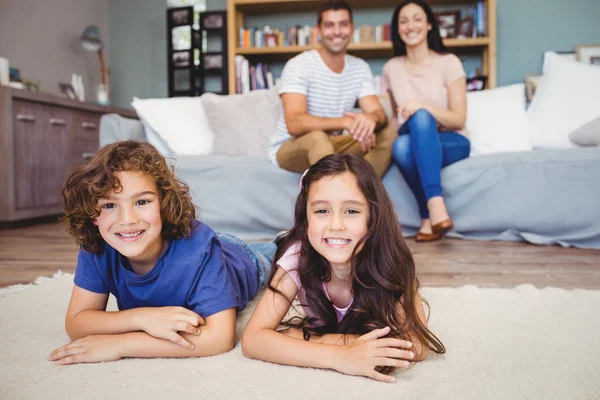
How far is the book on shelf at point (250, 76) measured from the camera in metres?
3.87

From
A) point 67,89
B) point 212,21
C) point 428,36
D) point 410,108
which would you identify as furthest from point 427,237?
point 67,89

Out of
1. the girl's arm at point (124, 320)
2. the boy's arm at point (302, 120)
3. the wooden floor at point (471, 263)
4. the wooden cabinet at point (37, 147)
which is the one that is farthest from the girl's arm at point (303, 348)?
the wooden cabinet at point (37, 147)

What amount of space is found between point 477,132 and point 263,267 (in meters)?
1.76

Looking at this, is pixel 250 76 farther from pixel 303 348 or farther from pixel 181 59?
pixel 303 348

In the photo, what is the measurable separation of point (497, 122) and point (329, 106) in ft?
3.36

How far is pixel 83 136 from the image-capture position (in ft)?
11.5

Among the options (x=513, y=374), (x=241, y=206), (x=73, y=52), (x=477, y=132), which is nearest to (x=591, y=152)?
(x=477, y=132)

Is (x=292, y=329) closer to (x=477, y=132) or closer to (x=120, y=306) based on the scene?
(x=120, y=306)

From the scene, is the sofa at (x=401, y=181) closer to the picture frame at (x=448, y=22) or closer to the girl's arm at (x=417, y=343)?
the picture frame at (x=448, y=22)

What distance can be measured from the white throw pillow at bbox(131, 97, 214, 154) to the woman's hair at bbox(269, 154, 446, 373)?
187 cm

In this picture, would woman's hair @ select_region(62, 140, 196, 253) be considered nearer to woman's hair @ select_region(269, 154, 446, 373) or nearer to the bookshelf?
woman's hair @ select_region(269, 154, 446, 373)

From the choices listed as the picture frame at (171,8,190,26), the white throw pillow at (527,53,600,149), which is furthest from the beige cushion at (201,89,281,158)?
the picture frame at (171,8,190,26)

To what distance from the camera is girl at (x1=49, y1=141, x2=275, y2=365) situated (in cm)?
89

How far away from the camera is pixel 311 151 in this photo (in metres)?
2.01
